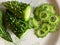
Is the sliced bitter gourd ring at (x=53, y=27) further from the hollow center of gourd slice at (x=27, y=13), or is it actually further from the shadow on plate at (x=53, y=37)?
the hollow center of gourd slice at (x=27, y=13)

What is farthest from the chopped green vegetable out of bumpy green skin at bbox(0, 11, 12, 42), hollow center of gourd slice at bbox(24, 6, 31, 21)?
bumpy green skin at bbox(0, 11, 12, 42)

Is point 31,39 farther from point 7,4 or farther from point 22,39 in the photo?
point 7,4

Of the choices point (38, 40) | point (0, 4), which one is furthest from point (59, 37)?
point (0, 4)

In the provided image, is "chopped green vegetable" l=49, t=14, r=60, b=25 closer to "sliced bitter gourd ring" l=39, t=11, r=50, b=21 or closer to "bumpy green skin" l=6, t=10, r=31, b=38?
"sliced bitter gourd ring" l=39, t=11, r=50, b=21

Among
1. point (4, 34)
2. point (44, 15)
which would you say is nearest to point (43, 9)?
point (44, 15)

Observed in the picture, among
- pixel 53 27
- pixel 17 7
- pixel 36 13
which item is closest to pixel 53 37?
pixel 53 27

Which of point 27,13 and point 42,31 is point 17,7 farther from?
point 42,31

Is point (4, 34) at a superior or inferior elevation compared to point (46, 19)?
inferior

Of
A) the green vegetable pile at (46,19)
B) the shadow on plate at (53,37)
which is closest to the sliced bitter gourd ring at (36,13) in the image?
the green vegetable pile at (46,19)
